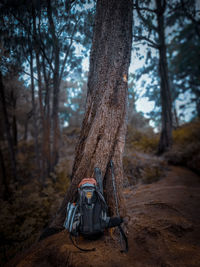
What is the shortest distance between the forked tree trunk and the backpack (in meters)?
0.46

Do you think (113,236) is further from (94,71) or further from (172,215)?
(94,71)

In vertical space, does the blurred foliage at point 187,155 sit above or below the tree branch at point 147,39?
below

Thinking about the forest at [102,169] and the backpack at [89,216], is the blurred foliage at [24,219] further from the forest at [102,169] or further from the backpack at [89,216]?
the backpack at [89,216]

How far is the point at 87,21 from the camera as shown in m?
5.31

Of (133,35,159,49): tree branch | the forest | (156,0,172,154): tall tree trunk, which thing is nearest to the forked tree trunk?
the forest

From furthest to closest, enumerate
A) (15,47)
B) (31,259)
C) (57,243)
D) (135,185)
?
(135,185) → (15,47) → (57,243) → (31,259)

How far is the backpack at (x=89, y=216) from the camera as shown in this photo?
6.81ft

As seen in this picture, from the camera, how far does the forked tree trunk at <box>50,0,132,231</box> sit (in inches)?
107

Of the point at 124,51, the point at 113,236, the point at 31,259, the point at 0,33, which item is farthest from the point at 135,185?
the point at 0,33

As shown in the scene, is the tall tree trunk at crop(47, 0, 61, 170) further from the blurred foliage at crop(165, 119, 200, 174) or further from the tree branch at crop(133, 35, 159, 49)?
the blurred foliage at crop(165, 119, 200, 174)

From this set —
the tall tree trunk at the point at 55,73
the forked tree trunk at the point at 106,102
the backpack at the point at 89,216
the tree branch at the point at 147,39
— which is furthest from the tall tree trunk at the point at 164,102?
the backpack at the point at 89,216

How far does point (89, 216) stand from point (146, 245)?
3.63 ft

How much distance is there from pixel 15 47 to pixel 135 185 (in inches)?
270

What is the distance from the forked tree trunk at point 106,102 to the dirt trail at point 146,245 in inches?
20.1
